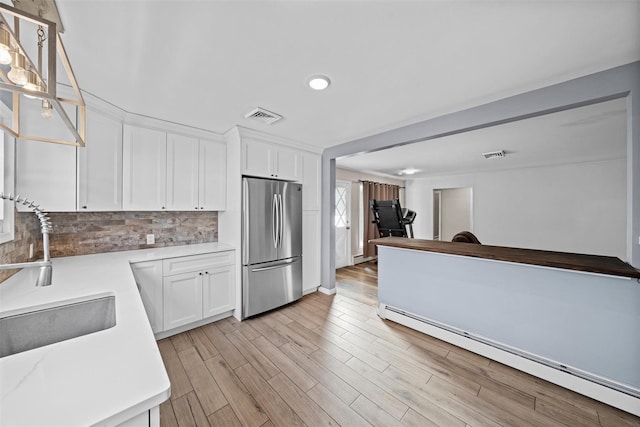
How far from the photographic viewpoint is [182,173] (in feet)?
9.08

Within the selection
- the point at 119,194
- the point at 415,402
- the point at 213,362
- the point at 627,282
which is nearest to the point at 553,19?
the point at 627,282

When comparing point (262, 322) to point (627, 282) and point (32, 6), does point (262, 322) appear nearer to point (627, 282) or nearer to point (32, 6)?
point (32, 6)

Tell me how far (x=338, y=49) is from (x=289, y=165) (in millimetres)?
2001

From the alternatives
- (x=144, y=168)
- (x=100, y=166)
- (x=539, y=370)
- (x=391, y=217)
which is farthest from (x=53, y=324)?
(x=391, y=217)

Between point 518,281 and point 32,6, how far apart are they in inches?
144

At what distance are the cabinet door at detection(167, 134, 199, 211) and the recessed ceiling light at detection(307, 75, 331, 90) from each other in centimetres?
177

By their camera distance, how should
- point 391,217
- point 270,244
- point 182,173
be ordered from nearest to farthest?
point 182,173 < point 270,244 < point 391,217

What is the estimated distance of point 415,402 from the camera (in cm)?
168

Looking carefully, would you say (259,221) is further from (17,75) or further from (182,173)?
(17,75)

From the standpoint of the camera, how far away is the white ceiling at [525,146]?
2660mm

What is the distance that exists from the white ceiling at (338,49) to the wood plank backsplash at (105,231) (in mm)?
1206

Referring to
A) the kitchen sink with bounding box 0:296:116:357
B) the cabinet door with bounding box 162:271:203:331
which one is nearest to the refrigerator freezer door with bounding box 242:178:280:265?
the cabinet door with bounding box 162:271:203:331

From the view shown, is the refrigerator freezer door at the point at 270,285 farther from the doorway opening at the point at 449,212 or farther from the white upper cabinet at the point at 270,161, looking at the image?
the doorway opening at the point at 449,212

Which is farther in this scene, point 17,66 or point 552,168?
point 552,168
